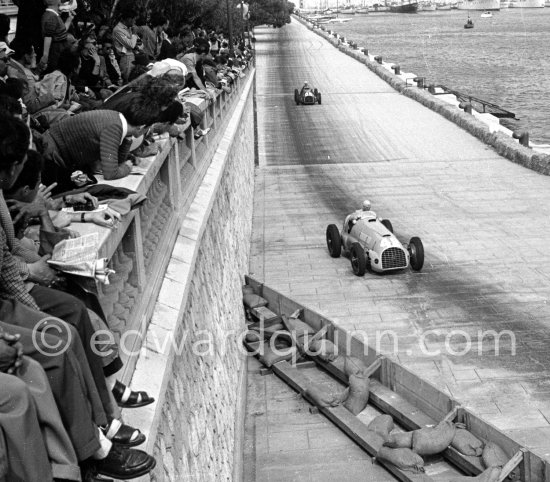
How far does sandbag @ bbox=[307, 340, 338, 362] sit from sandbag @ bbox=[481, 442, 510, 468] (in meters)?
3.76

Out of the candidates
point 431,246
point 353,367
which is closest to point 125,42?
point 353,367

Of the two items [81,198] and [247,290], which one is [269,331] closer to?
[247,290]

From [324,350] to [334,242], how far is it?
5.40 m

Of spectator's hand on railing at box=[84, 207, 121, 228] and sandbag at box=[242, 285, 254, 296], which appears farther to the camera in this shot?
sandbag at box=[242, 285, 254, 296]

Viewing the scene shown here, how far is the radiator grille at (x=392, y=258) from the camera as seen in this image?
1717 centimetres

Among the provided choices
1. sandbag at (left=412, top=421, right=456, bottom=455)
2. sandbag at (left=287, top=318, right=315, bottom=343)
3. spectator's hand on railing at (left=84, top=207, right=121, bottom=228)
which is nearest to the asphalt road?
sandbag at (left=287, top=318, right=315, bottom=343)

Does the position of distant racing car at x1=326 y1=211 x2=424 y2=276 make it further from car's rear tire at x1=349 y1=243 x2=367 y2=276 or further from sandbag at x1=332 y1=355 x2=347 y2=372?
sandbag at x1=332 y1=355 x2=347 y2=372

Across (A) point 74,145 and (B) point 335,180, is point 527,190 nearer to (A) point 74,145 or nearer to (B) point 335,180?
(B) point 335,180

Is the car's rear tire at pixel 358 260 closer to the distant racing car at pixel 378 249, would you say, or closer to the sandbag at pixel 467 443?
the distant racing car at pixel 378 249

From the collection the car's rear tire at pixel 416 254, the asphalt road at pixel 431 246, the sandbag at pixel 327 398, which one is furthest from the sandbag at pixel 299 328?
the car's rear tire at pixel 416 254

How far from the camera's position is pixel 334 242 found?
18.7 meters

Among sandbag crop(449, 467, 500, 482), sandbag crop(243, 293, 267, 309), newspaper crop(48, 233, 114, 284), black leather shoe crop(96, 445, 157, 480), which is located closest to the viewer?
black leather shoe crop(96, 445, 157, 480)

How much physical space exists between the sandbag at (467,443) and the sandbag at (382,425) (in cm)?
Result: 116

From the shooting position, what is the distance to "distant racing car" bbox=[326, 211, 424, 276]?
1723 cm
